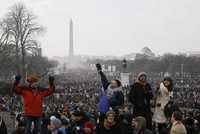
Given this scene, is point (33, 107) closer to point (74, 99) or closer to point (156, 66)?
point (74, 99)

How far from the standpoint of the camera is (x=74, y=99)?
Answer: 39312mm

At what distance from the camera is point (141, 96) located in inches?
398

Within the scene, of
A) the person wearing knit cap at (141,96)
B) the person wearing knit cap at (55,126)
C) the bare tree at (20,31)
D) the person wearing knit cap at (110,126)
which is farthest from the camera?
the bare tree at (20,31)

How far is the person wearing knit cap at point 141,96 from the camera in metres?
10.1

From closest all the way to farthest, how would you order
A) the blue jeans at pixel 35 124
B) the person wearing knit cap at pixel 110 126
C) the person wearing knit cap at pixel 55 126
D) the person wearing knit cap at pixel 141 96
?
the person wearing knit cap at pixel 110 126 → the person wearing knit cap at pixel 55 126 → the person wearing knit cap at pixel 141 96 → the blue jeans at pixel 35 124

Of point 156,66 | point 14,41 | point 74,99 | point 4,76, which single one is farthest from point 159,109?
point 156,66

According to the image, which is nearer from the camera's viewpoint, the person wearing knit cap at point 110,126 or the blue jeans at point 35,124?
the person wearing knit cap at point 110,126

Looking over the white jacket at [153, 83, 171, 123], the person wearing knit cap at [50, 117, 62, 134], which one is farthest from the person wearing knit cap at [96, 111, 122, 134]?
the white jacket at [153, 83, 171, 123]

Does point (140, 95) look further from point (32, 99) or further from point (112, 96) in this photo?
point (32, 99)

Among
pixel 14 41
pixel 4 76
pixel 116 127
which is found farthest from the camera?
pixel 4 76

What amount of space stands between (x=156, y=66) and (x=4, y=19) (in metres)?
55.9

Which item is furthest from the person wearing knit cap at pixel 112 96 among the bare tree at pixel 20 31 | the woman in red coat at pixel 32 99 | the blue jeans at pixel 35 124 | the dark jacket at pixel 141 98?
the bare tree at pixel 20 31

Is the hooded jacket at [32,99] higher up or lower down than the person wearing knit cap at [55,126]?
higher up

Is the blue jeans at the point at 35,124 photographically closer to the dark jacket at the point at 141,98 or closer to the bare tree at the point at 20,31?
the dark jacket at the point at 141,98
